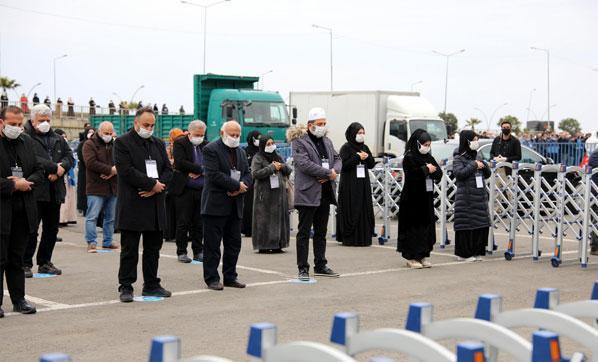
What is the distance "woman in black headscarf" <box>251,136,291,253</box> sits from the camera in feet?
45.2

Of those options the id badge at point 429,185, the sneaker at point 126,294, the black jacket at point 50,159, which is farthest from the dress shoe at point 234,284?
the id badge at point 429,185

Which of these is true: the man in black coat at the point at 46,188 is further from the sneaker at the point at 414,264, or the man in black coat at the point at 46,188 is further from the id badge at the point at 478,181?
the id badge at the point at 478,181

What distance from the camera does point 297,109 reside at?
1405 inches

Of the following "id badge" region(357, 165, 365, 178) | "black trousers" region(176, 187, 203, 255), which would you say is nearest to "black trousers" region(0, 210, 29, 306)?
"black trousers" region(176, 187, 203, 255)

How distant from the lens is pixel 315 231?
37.0ft

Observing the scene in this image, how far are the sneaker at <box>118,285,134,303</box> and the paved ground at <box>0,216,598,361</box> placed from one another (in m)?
0.13

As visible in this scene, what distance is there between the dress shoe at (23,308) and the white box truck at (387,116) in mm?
23300

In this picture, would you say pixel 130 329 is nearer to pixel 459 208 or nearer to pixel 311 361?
pixel 311 361

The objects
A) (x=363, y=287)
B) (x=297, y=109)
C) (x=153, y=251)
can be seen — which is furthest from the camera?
(x=297, y=109)

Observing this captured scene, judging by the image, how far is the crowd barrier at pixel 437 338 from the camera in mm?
3191

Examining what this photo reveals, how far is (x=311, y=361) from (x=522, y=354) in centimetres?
84

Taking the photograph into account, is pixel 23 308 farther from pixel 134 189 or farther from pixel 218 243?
pixel 218 243

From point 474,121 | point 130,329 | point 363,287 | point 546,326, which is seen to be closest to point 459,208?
point 363,287

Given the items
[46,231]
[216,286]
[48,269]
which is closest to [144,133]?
[216,286]
